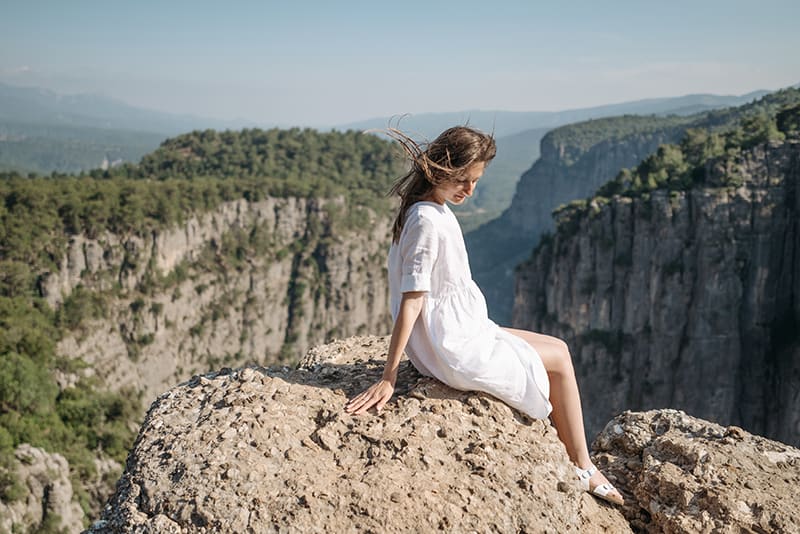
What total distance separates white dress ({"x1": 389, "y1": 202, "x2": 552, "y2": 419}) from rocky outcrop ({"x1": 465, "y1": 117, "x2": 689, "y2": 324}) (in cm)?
8976

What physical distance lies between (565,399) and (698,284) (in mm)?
34876

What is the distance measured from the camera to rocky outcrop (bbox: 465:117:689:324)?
327ft

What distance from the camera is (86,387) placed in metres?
35.1

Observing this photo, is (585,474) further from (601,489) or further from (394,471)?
(394,471)

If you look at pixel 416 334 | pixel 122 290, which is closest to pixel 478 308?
pixel 416 334

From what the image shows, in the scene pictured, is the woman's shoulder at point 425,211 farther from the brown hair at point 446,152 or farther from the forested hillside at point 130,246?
the forested hillside at point 130,246

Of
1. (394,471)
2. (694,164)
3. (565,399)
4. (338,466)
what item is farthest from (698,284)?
(338,466)

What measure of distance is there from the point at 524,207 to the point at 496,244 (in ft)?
28.7

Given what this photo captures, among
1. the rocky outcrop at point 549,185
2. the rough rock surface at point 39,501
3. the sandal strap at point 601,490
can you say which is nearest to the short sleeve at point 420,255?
the sandal strap at point 601,490

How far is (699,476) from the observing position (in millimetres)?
5270

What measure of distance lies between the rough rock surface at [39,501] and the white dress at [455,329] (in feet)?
65.8

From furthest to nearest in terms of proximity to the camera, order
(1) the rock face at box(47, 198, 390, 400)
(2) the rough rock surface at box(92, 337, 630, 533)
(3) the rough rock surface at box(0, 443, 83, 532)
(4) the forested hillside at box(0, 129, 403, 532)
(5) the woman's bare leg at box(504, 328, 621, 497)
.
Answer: (1) the rock face at box(47, 198, 390, 400), (4) the forested hillside at box(0, 129, 403, 532), (3) the rough rock surface at box(0, 443, 83, 532), (5) the woman's bare leg at box(504, 328, 621, 497), (2) the rough rock surface at box(92, 337, 630, 533)

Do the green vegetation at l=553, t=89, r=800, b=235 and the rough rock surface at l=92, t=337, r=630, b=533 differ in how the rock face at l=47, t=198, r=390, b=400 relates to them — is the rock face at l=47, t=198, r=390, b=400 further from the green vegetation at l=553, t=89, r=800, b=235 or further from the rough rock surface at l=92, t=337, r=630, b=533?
the rough rock surface at l=92, t=337, r=630, b=533

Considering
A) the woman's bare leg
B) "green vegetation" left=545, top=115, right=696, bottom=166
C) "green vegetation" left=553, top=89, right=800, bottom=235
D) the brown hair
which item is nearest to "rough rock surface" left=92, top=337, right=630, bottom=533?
the woman's bare leg
